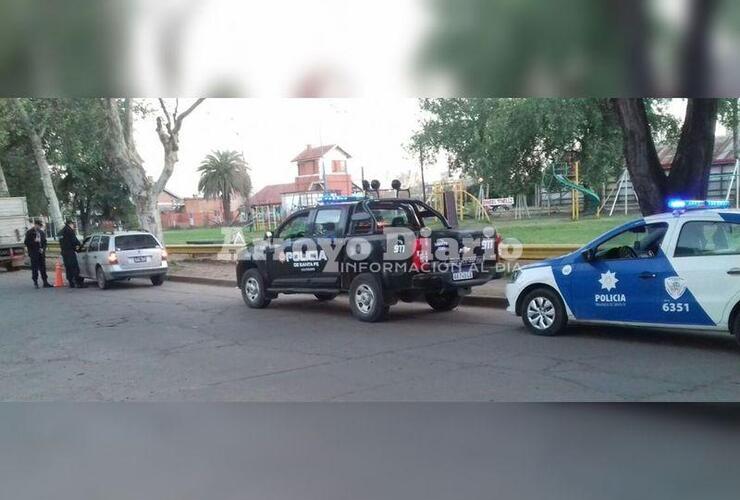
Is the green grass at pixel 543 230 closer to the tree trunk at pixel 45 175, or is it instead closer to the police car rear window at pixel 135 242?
the police car rear window at pixel 135 242

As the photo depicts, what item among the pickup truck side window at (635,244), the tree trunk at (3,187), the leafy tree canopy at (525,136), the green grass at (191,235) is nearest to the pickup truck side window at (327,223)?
the pickup truck side window at (635,244)

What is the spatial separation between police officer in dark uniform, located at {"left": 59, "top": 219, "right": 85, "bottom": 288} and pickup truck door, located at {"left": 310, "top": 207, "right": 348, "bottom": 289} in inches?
348

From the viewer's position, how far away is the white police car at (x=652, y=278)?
7172 mm

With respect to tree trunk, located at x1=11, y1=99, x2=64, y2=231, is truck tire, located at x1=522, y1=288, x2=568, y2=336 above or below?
below

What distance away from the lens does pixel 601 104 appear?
556 inches

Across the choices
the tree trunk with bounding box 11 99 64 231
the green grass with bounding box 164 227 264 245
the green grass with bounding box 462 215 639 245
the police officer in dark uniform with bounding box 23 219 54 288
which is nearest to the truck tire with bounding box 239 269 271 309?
the green grass with bounding box 164 227 264 245

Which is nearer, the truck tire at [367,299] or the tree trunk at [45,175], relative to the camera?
the truck tire at [367,299]

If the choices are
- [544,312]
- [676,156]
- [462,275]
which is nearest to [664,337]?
[544,312]

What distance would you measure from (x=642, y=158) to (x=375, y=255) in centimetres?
456

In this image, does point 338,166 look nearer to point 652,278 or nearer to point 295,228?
point 295,228

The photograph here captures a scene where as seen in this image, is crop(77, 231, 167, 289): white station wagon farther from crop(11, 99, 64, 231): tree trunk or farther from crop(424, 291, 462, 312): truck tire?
crop(424, 291, 462, 312): truck tire

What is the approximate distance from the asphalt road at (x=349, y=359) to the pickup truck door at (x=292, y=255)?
2.02 ft

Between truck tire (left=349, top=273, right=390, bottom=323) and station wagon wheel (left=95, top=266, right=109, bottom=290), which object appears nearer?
truck tire (left=349, top=273, right=390, bottom=323)

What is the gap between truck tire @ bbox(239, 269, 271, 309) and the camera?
1202cm
